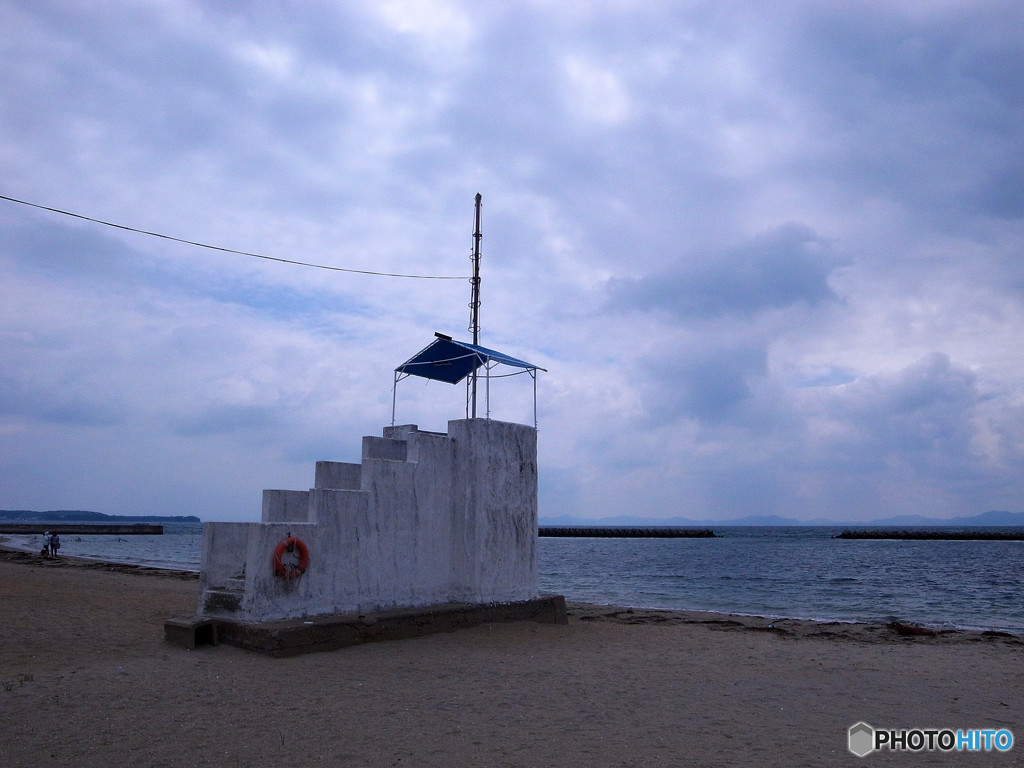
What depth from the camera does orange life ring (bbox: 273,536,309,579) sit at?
880 cm

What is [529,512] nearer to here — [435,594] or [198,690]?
[435,594]

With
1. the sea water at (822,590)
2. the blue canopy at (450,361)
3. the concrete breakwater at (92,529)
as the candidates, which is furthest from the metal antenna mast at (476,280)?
the concrete breakwater at (92,529)

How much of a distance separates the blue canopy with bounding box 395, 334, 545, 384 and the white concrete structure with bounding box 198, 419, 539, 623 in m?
1.05

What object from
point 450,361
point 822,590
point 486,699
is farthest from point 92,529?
point 486,699

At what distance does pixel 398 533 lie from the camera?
10258mm

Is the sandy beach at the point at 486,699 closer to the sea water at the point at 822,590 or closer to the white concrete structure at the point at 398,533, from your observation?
the white concrete structure at the point at 398,533

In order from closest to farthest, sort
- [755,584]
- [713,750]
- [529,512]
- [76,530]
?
[713,750]
[529,512]
[755,584]
[76,530]

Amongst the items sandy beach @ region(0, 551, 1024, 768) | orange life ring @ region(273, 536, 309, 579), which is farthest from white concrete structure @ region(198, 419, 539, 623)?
sandy beach @ region(0, 551, 1024, 768)

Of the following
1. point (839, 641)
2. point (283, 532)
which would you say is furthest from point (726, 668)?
point (283, 532)

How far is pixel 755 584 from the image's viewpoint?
29.6 meters

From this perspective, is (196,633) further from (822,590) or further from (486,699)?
(822,590)

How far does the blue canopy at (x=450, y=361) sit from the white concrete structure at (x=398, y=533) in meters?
1.05

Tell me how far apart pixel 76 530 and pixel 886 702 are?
10814 cm

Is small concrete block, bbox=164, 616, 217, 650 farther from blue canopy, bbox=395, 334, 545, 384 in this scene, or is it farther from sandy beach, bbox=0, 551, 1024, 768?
blue canopy, bbox=395, 334, 545, 384
